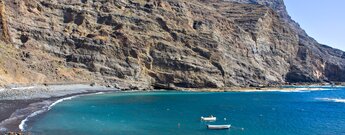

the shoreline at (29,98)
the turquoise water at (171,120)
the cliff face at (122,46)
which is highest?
the cliff face at (122,46)

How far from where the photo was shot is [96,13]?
6545 inches

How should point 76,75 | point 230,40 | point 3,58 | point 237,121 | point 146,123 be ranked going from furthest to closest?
point 230,40 < point 76,75 < point 3,58 < point 237,121 < point 146,123

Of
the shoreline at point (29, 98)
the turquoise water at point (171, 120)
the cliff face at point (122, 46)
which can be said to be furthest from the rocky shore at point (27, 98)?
the cliff face at point (122, 46)

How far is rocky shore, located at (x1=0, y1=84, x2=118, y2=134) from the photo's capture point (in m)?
61.5

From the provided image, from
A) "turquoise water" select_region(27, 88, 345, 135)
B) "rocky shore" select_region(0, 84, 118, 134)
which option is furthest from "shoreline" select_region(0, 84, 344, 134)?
"turquoise water" select_region(27, 88, 345, 135)

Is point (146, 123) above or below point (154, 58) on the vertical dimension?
below

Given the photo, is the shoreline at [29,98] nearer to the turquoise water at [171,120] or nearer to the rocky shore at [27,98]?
the rocky shore at [27,98]

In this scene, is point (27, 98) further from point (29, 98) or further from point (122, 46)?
point (122, 46)

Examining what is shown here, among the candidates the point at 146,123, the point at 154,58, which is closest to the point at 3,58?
the point at 154,58

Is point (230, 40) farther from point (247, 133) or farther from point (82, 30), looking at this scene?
point (247, 133)

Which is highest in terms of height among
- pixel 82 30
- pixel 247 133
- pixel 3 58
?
pixel 82 30

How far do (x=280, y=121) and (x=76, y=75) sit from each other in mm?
83213

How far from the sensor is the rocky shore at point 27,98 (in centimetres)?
6153

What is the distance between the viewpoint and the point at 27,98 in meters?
92.6
